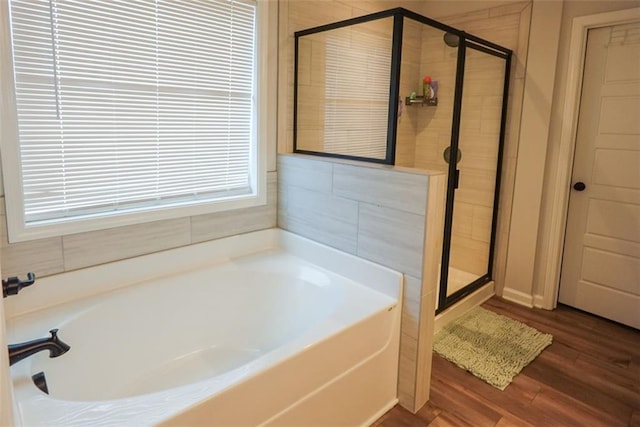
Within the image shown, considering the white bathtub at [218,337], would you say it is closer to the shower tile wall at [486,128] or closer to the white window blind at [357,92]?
the white window blind at [357,92]

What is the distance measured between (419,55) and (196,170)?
1.59 m

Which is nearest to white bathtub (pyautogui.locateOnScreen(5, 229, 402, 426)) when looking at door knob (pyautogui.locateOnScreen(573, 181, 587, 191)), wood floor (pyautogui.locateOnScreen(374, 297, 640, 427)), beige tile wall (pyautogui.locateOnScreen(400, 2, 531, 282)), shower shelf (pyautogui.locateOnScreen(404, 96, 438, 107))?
wood floor (pyautogui.locateOnScreen(374, 297, 640, 427))

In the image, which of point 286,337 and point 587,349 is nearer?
point 286,337

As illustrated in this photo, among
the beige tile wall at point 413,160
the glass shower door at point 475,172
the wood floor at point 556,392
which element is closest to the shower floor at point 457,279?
the glass shower door at point 475,172

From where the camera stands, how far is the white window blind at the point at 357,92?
84.0 inches

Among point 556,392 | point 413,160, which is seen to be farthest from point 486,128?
point 556,392

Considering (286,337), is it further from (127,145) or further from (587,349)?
(587,349)

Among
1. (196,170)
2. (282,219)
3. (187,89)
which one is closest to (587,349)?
(282,219)

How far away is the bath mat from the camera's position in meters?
2.28

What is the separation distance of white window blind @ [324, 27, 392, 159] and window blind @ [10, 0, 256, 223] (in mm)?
495

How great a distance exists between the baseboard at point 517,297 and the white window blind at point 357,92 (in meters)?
1.80

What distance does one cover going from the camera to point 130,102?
1.97 metres

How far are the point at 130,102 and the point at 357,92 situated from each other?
130cm

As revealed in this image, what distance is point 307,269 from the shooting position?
2320mm
